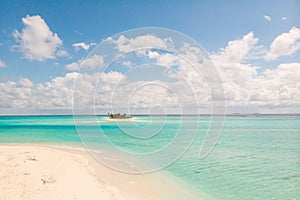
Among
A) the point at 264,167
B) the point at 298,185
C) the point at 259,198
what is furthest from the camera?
the point at 264,167

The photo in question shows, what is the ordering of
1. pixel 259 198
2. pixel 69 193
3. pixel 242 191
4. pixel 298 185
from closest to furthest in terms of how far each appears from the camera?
pixel 69 193
pixel 259 198
pixel 242 191
pixel 298 185

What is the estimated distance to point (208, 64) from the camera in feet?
31.6

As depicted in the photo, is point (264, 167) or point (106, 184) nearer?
point (106, 184)

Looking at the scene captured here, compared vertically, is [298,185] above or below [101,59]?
below

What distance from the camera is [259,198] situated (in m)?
8.38

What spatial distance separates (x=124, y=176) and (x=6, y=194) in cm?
494

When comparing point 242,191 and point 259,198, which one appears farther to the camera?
point 242,191

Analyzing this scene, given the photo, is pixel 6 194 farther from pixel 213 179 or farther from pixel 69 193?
pixel 213 179

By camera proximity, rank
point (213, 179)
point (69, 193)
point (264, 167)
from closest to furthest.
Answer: point (69, 193), point (213, 179), point (264, 167)

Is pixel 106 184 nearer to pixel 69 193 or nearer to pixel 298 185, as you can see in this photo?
pixel 69 193

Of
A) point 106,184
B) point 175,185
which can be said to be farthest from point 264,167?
point 106,184

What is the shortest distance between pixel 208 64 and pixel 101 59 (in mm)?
3899

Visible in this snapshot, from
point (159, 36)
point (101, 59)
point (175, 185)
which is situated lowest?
point (175, 185)

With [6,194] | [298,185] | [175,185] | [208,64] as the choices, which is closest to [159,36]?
[208,64]
